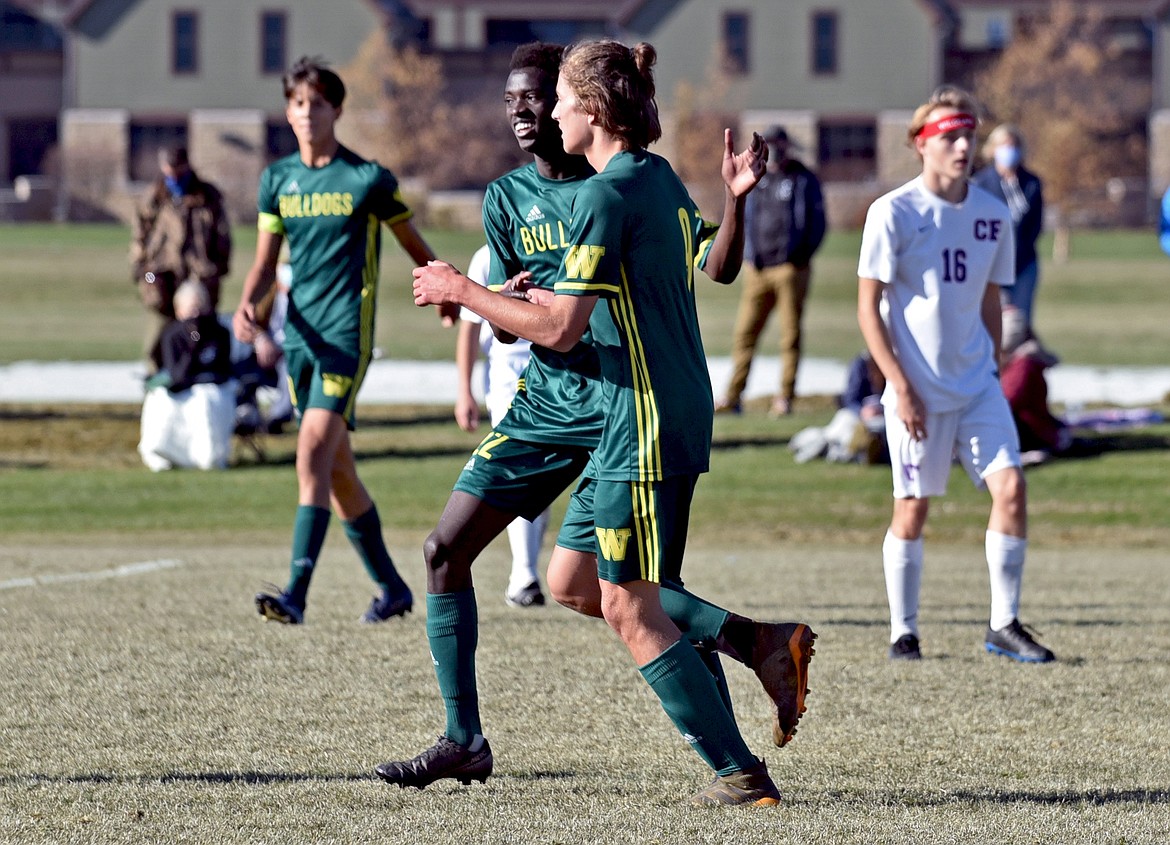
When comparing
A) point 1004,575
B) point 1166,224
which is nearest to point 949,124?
point 1004,575

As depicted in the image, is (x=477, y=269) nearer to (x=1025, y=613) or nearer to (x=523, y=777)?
(x=1025, y=613)

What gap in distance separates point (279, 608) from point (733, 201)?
3290 millimetres

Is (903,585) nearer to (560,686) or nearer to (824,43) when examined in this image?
(560,686)

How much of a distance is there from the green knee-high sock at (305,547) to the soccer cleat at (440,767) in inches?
103

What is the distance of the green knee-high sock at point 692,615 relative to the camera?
16.6 feet

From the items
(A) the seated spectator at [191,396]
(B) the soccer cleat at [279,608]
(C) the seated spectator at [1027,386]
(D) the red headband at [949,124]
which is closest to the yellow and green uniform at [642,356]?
(D) the red headband at [949,124]

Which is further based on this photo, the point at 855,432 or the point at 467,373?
the point at 855,432

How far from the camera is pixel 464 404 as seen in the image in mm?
7980

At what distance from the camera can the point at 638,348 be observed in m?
4.55

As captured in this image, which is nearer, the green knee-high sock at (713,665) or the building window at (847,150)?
the green knee-high sock at (713,665)

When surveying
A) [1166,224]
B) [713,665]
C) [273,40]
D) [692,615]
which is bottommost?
[713,665]

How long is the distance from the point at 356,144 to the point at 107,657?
55218mm

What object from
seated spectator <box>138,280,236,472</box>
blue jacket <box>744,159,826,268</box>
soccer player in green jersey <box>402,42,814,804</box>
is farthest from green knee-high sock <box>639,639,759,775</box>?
blue jacket <box>744,159,826,268</box>

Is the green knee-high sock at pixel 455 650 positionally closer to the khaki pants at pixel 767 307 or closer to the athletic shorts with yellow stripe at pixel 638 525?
the athletic shorts with yellow stripe at pixel 638 525
